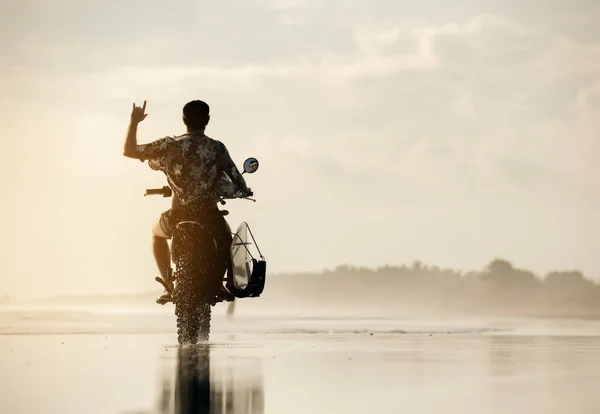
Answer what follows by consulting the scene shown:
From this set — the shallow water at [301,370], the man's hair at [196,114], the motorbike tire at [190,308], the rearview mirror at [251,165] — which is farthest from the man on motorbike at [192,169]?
the shallow water at [301,370]

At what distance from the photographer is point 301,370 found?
1184cm

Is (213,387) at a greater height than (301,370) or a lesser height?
lesser

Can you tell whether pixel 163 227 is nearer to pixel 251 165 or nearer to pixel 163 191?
pixel 163 191

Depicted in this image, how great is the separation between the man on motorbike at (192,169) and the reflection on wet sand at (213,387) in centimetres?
213

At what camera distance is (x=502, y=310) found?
26078 millimetres

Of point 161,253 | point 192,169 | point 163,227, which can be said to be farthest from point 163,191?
point 161,253

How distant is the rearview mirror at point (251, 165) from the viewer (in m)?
14.4

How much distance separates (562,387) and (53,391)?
11.5 ft

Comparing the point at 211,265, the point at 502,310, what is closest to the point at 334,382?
the point at 211,265

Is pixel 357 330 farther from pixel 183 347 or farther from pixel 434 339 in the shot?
pixel 183 347

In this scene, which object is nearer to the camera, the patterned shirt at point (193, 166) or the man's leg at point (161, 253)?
the patterned shirt at point (193, 166)

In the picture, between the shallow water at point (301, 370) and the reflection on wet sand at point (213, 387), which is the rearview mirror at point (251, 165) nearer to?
the shallow water at point (301, 370)

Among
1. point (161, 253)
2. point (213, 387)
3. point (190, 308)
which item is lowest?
point (213, 387)

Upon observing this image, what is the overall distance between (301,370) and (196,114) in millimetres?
4221
